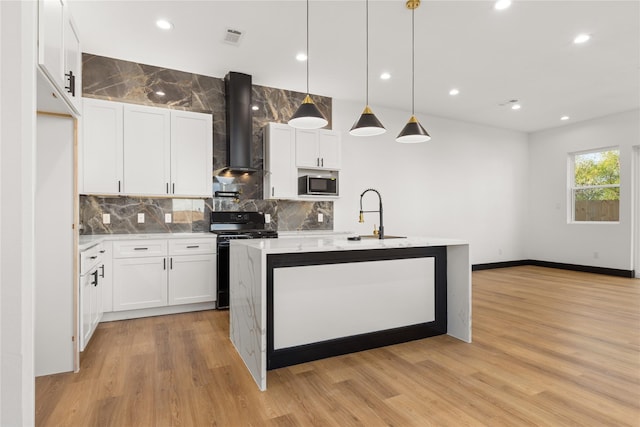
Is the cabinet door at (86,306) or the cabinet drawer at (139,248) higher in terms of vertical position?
the cabinet drawer at (139,248)

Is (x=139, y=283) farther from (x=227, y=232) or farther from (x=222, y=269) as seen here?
(x=227, y=232)

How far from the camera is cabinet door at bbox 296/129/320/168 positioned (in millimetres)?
4965

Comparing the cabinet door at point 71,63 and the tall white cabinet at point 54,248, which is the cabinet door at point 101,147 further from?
the tall white cabinet at point 54,248

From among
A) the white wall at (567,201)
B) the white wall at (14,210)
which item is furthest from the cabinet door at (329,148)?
the white wall at (567,201)

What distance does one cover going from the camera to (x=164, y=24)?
3428 mm

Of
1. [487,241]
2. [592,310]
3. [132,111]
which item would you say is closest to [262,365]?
[132,111]

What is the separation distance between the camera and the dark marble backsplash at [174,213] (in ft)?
13.6

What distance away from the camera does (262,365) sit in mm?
2262

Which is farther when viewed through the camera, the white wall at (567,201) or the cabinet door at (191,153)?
the white wall at (567,201)

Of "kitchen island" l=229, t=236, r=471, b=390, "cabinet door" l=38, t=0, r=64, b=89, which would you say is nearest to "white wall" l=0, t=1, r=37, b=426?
"cabinet door" l=38, t=0, r=64, b=89

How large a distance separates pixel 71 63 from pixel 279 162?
2.70 meters

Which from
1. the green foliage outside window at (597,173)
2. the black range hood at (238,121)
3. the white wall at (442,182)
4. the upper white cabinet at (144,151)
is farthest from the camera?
the green foliage outside window at (597,173)

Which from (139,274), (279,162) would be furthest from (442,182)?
(139,274)

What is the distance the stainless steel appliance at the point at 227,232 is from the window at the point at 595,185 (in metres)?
6.34
